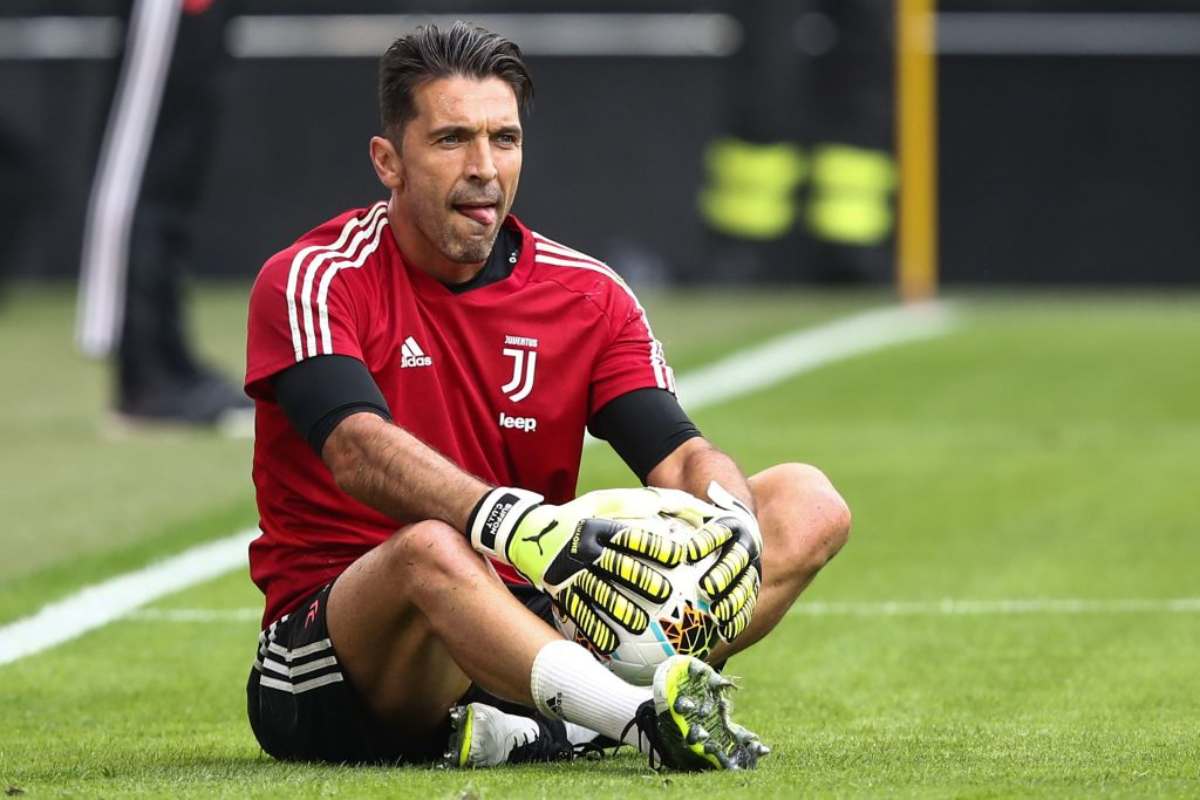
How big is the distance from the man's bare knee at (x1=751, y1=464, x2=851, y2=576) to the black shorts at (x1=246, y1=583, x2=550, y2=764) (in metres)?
0.53

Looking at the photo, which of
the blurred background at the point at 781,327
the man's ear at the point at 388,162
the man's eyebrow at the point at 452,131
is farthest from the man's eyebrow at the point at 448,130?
the blurred background at the point at 781,327

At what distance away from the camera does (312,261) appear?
14.6 feet

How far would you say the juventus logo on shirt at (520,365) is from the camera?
15.0 ft

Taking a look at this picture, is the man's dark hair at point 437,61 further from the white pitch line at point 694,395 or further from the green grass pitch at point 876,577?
the white pitch line at point 694,395

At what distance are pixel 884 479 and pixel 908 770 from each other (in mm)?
4371

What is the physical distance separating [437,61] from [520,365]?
21.5 inches

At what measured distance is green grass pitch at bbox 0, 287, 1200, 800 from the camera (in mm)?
4102

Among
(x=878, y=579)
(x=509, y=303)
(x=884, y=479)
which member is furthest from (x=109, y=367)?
(x=509, y=303)

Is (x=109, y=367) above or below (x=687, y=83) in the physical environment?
below

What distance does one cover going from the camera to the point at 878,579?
673 cm

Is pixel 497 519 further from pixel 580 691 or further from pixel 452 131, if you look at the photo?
pixel 452 131

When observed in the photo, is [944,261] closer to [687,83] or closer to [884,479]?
[687,83]

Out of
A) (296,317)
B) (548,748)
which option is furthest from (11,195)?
(548,748)

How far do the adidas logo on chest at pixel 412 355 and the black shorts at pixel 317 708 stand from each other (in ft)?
1.37
